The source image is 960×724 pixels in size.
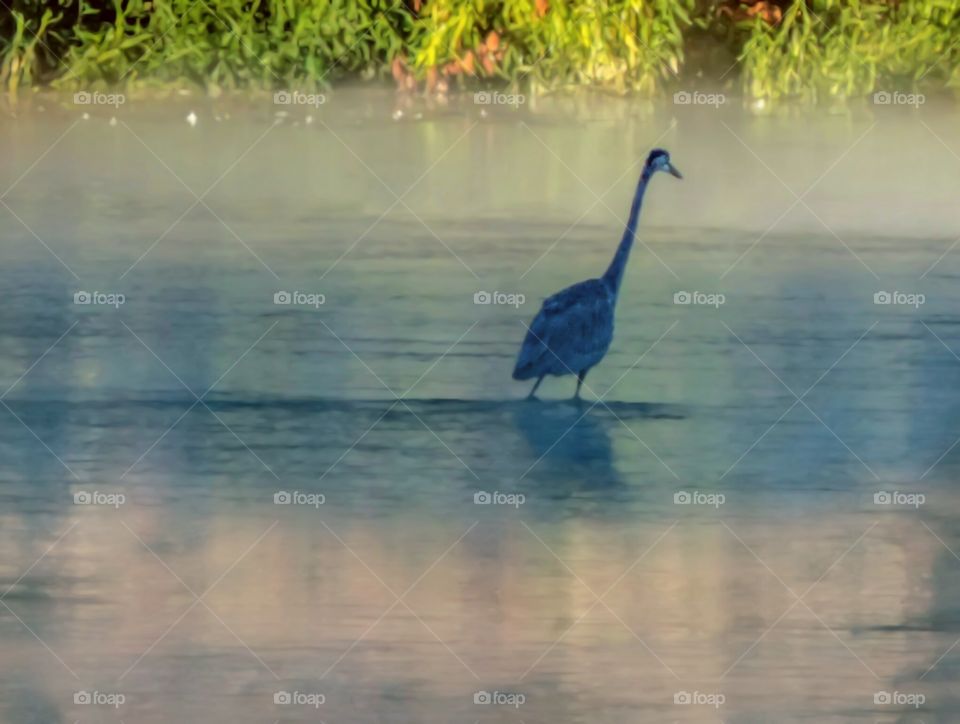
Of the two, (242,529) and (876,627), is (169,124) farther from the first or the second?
(876,627)

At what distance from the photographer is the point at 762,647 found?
4238mm
